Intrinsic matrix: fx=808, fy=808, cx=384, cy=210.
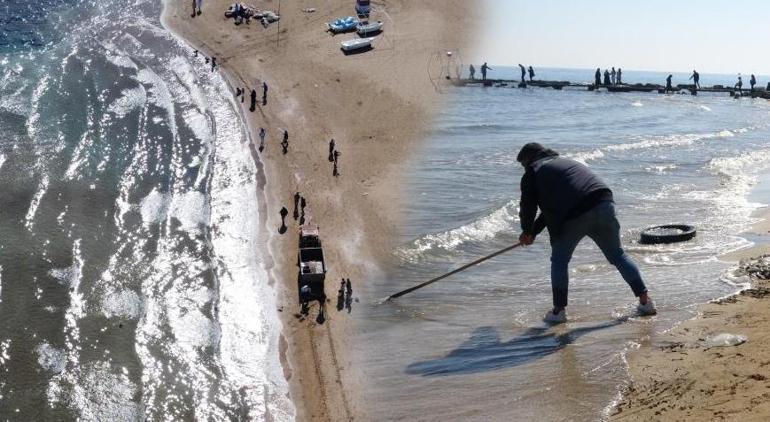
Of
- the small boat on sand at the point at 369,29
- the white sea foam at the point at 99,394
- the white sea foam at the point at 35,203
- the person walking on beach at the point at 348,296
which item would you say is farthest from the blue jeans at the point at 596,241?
the small boat on sand at the point at 369,29

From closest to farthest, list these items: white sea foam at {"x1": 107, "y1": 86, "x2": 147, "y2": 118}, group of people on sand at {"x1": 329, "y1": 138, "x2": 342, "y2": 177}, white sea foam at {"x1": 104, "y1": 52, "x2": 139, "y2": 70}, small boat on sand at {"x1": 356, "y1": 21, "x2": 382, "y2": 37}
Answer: group of people on sand at {"x1": 329, "y1": 138, "x2": 342, "y2": 177}
white sea foam at {"x1": 107, "y1": 86, "x2": 147, "y2": 118}
white sea foam at {"x1": 104, "y1": 52, "x2": 139, "y2": 70}
small boat on sand at {"x1": 356, "y1": 21, "x2": 382, "y2": 37}

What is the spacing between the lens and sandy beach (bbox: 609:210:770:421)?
29.3ft

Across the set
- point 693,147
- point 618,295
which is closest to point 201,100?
point 693,147

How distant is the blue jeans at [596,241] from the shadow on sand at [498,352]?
75 cm

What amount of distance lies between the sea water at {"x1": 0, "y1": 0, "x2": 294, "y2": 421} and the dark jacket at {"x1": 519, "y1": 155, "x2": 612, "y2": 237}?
5.72m

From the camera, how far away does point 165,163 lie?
30.8m

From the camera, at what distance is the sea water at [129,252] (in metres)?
15.5

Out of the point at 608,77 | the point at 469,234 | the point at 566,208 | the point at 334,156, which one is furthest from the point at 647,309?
the point at 608,77

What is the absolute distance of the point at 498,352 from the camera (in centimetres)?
1298

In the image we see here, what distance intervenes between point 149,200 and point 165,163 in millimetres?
4265

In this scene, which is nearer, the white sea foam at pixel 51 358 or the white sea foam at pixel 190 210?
the white sea foam at pixel 51 358

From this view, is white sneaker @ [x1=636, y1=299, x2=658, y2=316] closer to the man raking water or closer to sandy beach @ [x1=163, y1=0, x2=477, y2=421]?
the man raking water

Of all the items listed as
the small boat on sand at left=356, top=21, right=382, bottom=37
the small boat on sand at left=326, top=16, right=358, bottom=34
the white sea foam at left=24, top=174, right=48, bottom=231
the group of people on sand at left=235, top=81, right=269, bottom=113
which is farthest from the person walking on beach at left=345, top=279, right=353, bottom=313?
the small boat on sand at left=326, top=16, right=358, bottom=34

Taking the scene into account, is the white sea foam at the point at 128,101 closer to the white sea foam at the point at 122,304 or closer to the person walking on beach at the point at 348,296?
the white sea foam at the point at 122,304
